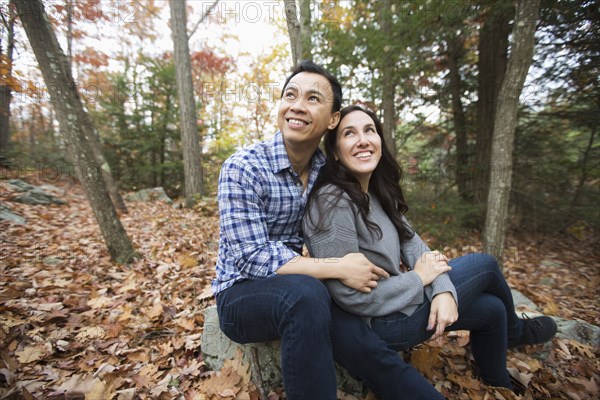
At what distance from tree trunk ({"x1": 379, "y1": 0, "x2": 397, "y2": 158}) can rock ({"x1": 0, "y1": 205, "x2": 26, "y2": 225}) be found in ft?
19.2

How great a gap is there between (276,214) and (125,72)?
1018 cm

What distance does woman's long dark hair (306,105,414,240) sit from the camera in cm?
182

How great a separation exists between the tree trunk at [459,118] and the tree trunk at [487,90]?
235 mm

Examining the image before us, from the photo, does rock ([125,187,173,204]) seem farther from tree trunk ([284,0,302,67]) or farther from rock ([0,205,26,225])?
tree trunk ([284,0,302,67])

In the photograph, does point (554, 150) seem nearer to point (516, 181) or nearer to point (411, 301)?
point (516, 181)

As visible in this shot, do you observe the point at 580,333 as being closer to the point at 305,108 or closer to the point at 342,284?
the point at 342,284

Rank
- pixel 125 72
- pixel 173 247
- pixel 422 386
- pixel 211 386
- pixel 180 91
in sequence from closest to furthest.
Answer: pixel 422 386 < pixel 211 386 < pixel 173 247 < pixel 180 91 < pixel 125 72

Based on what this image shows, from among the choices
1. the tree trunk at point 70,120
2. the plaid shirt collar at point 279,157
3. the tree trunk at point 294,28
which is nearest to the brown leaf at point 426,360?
the plaid shirt collar at point 279,157

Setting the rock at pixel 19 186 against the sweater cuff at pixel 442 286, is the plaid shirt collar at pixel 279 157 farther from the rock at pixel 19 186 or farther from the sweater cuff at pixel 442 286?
the rock at pixel 19 186

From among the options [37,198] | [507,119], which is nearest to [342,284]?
[507,119]

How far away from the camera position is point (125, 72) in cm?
945

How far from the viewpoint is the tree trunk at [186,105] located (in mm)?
6988

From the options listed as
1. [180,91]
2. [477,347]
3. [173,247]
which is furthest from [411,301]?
[180,91]

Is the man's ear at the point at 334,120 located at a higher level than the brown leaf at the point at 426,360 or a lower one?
higher
